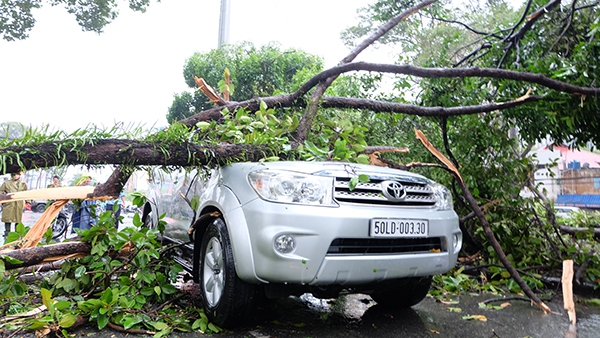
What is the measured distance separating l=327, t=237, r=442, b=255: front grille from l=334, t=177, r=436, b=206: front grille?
0.23m

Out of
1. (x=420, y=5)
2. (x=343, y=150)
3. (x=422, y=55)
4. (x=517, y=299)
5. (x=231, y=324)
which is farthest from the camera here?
(x=422, y=55)

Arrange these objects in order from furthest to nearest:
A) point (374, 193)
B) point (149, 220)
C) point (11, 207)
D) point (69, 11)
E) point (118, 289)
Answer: point (69, 11) → point (11, 207) → point (149, 220) → point (118, 289) → point (374, 193)

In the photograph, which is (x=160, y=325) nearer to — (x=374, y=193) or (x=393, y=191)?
(x=374, y=193)

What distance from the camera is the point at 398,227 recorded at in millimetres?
2480

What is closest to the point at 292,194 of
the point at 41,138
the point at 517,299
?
the point at 41,138

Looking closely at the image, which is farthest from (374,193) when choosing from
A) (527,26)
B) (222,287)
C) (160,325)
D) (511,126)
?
(527,26)

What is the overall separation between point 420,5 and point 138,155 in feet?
12.4

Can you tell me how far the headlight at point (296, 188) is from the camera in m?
2.38

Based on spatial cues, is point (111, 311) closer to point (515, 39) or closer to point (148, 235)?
point (148, 235)

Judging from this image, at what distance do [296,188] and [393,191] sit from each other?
0.62 meters

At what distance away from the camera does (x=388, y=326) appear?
296 centimetres

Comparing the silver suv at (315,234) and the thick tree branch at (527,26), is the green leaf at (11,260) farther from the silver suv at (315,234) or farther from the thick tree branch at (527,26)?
the thick tree branch at (527,26)

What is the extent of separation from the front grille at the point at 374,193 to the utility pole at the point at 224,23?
13.3 m

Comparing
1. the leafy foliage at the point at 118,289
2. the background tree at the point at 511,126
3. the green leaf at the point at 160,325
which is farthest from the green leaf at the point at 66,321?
the background tree at the point at 511,126
